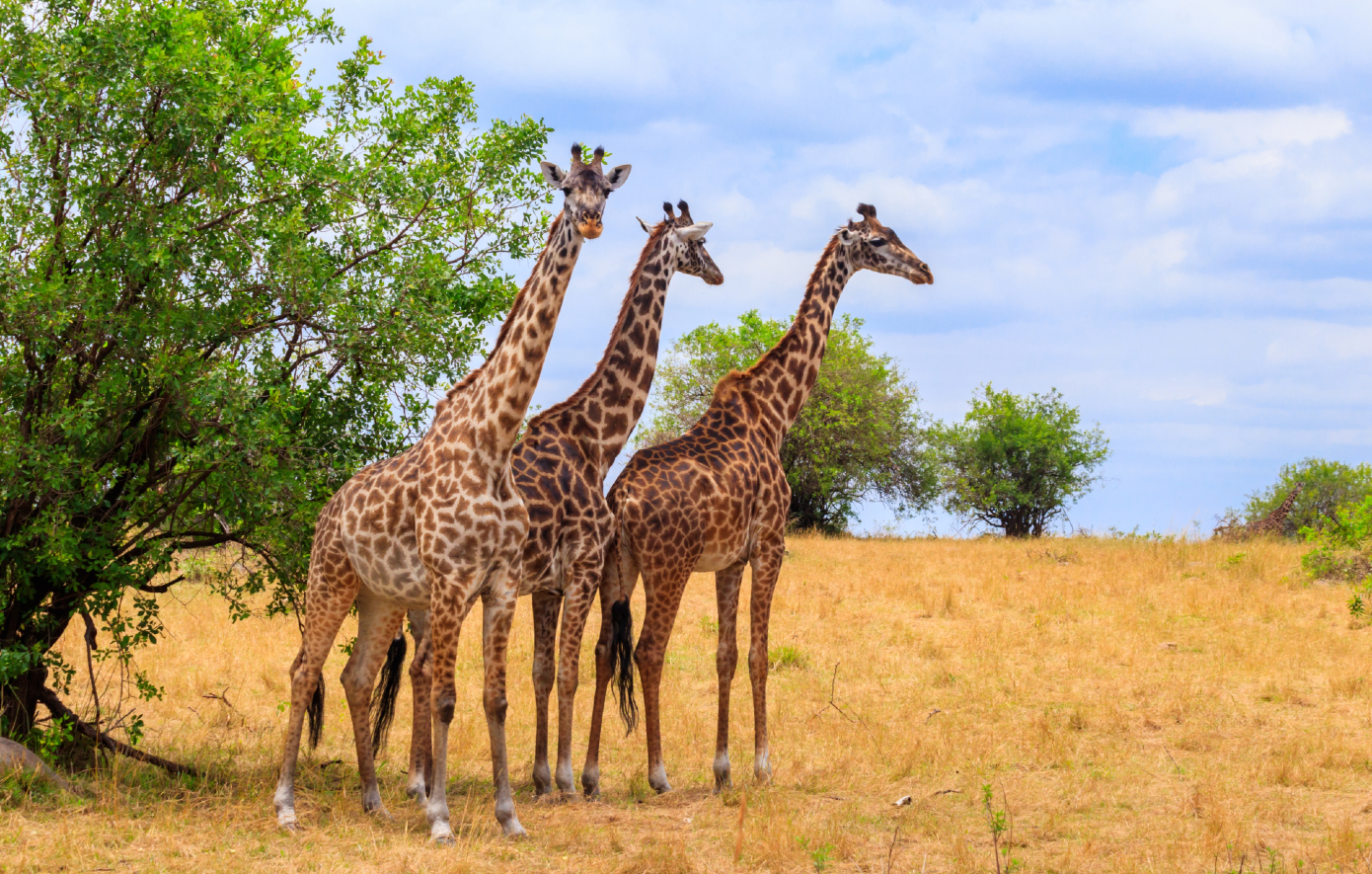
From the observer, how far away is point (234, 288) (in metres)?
9.04

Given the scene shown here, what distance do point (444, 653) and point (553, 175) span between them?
10.2ft

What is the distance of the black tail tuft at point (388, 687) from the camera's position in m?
8.95

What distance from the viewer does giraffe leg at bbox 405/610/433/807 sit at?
8.09 m

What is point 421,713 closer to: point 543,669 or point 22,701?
point 543,669

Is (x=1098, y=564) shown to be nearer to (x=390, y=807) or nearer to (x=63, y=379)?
(x=390, y=807)

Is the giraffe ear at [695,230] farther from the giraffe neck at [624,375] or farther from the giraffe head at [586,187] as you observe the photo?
the giraffe head at [586,187]

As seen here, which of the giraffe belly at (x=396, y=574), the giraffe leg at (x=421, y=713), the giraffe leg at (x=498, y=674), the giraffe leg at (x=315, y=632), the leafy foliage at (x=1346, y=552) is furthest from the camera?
the leafy foliage at (x=1346, y=552)

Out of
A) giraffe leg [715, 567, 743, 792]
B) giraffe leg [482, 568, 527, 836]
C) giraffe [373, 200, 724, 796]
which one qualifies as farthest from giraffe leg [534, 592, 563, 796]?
giraffe leg [715, 567, 743, 792]

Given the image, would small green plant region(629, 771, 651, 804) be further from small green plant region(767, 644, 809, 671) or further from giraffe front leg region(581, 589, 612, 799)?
small green plant region(767, 644, 809, 671)

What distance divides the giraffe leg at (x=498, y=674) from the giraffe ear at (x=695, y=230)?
357 cm

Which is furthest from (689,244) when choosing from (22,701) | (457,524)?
(22,701)

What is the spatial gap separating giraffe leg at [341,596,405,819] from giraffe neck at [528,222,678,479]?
68.8 inches

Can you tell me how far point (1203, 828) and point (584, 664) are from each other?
7.19 meters

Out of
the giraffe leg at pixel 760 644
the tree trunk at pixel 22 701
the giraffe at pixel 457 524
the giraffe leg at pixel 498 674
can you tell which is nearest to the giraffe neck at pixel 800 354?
the giraffe leg at pixel 760 644
